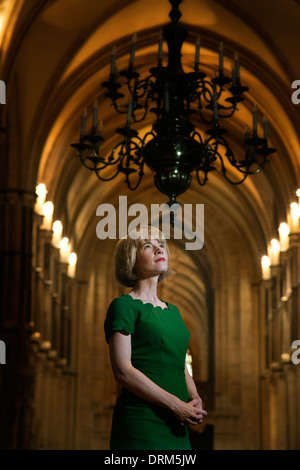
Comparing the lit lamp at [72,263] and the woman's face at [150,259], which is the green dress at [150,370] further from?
the lit lamp at [72,263]

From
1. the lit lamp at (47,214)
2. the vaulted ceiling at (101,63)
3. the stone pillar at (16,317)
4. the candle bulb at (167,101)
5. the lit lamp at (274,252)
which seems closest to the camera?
the candle bulb at (167,101)

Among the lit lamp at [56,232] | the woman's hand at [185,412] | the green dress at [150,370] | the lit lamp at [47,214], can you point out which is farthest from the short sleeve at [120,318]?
the lit lamp at [56,232]

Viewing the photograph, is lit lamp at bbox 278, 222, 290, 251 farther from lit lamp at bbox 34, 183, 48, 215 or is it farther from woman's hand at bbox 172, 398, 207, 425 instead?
woman's hand at bbox 172, 398, 207, 425

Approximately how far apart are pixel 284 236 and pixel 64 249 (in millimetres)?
5391

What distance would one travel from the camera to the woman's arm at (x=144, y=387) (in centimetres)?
311

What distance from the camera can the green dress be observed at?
10.4 feet

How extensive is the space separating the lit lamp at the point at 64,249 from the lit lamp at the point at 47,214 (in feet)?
7.04

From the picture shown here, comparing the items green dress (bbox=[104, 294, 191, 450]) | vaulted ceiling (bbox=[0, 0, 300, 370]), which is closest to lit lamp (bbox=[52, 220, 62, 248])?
vaulted ceiling (bbox=[0, 0, 300, 370])

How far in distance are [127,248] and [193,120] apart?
18.5 metres

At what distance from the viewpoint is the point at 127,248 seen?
3.44m

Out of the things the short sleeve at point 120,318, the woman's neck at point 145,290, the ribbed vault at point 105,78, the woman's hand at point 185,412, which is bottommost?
the woman's hand at point 185,412

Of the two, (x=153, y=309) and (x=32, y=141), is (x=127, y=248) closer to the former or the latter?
(x=153, y=309)
